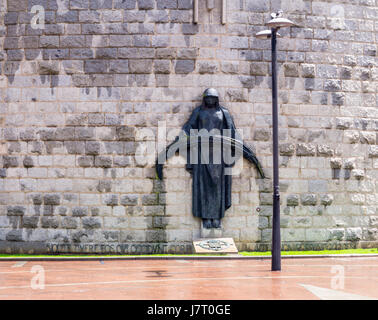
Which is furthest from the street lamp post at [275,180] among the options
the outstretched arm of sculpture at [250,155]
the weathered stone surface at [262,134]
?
the weathered stone surface at [262,134]

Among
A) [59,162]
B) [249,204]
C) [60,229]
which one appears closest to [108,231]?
[60,229]

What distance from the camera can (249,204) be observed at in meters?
15.7

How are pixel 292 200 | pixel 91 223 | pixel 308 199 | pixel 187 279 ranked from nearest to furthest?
pixel 187 279
pixel 91 223
pixel 292 200
pixel 308 199

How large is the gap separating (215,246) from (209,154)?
2.34 metres

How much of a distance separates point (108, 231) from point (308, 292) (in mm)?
7135

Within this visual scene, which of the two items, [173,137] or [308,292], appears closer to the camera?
[308,292]

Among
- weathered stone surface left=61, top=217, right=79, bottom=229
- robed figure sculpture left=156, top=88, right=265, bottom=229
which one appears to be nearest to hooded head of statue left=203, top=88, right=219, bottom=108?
robed figure sculpture left=156, top=88, right=265, bottom=229

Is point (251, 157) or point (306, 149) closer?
point (251, 157)

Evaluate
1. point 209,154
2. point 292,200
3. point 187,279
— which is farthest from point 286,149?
point 187,279

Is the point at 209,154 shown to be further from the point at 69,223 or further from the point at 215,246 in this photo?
Result: the point at 69,223

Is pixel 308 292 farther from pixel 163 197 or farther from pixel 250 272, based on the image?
pixel 163 197

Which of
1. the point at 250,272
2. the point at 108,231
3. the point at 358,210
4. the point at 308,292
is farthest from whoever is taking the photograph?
the point at 358,210

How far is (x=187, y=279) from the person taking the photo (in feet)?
36.1

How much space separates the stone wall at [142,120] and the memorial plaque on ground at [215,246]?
0.35 m
